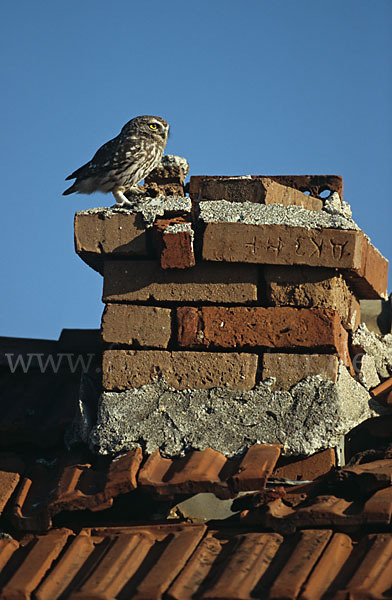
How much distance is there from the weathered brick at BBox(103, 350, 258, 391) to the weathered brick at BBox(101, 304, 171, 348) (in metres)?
0.06

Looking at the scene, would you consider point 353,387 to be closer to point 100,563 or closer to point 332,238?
point 332,238

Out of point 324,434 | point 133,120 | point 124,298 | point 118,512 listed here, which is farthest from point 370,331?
point 133,120

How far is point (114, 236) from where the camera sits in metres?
4.08

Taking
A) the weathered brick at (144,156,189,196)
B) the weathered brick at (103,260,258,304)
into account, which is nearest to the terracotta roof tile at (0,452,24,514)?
the weathered brick at (103,260,258,304)

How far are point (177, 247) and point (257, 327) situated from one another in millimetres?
542

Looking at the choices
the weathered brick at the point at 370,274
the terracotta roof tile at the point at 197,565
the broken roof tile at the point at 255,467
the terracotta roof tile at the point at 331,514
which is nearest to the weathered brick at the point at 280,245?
the weathered brick at the point at 370,274

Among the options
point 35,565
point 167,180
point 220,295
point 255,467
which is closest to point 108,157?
point 167,180

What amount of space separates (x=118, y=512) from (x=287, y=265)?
4.57 ft

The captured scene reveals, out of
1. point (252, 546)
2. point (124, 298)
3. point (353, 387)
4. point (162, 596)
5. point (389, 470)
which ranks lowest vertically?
point (162, 596)

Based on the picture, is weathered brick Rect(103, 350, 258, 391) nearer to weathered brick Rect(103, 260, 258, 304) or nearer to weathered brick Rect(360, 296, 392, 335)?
weathered brick Rect(103, 260, 258, 304)

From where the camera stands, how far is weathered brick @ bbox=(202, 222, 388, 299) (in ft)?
12.7

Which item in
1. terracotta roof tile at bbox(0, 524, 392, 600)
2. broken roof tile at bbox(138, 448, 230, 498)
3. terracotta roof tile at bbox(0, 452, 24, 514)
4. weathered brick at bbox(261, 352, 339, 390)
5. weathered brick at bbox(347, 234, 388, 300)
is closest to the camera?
terracotta roof tile at bbox(0, 524, 392, 600)

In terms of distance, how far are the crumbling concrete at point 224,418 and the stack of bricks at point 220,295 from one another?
0.20ft

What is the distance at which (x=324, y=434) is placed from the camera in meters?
3.65
